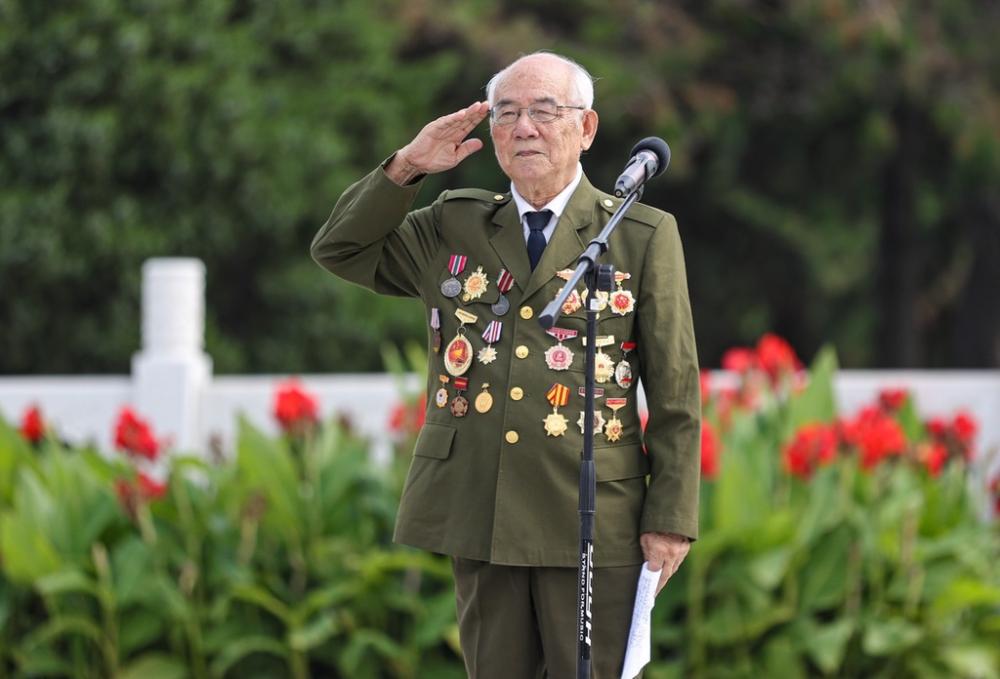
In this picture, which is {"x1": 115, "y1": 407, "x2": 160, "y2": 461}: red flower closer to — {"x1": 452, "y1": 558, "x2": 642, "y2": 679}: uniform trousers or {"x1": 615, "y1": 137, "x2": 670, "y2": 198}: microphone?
{"x1": 452, "y1": 558, "x2": 642, "y2": 679}: uniform trousers

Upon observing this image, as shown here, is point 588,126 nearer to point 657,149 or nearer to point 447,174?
point 657,149

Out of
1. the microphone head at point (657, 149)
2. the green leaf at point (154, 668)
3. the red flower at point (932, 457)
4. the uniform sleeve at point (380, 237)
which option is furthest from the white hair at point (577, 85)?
the red flower at point (932, 457)

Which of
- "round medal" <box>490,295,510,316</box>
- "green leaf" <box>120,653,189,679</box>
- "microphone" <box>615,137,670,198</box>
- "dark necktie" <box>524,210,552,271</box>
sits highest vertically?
"microphone" <box>615,137,670,198</box>

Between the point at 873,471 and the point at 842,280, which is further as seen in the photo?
the point at 842,280

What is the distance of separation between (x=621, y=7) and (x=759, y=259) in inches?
102

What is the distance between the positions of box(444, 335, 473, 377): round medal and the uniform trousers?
0.35m

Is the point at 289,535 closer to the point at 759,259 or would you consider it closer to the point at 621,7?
the point at 621,7

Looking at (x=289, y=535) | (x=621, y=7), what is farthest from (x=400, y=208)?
(x=621, y=7)

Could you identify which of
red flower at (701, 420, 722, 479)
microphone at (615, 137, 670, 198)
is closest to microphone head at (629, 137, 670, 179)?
microphone at (615, 137, 670, 198)

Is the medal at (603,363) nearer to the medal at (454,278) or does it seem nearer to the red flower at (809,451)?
the medal at (454,278)

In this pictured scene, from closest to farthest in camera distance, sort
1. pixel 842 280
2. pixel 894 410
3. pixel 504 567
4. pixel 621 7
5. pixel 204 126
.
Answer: pixel 504 567 → pixel 894 410 → pixel 204 126 → pixel 621 7 → pixel 842 280

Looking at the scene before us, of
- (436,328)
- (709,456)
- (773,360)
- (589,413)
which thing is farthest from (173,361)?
(589,413)

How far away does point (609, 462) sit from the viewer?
2791 millimetres

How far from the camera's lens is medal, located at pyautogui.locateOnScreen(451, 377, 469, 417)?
2818mm
